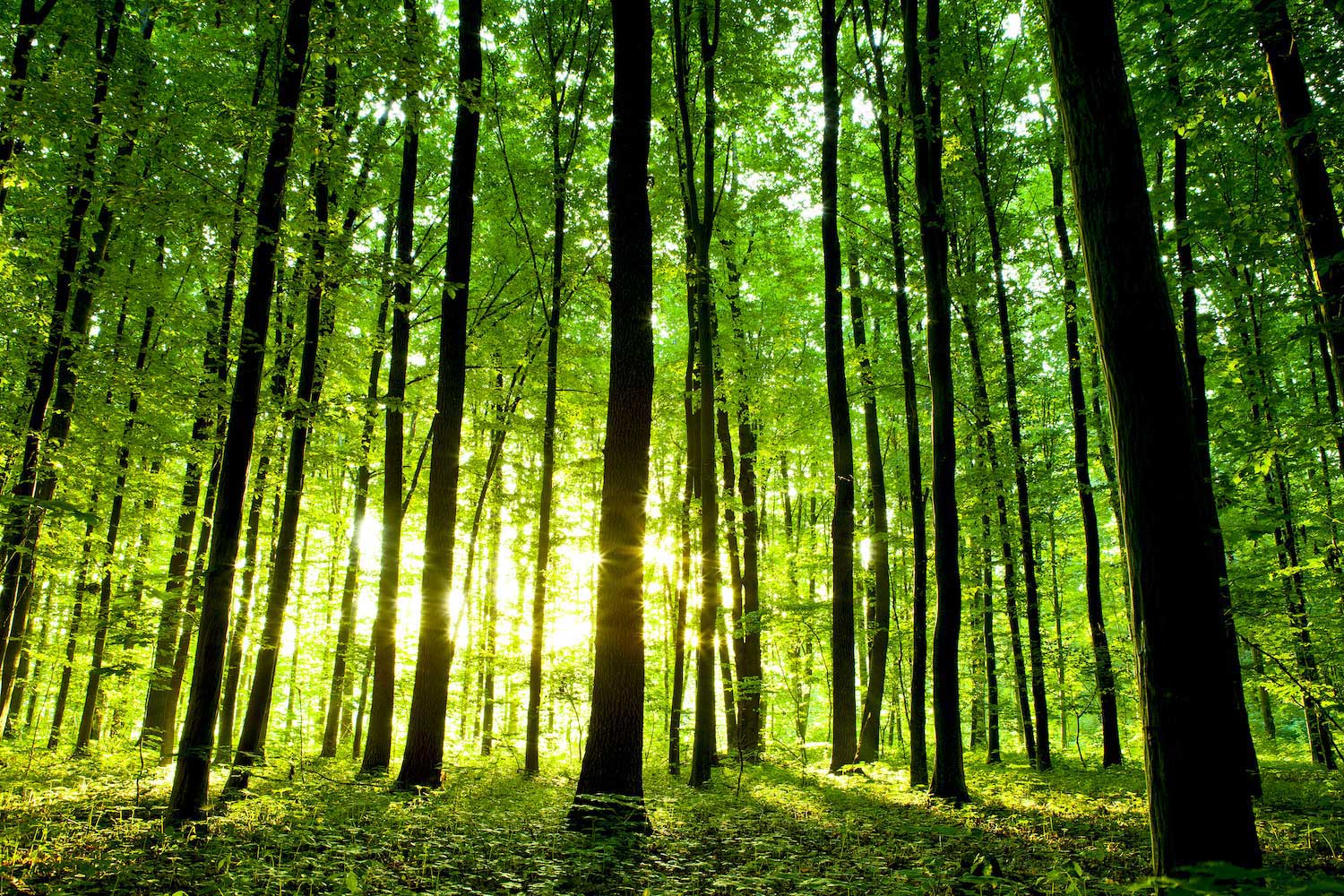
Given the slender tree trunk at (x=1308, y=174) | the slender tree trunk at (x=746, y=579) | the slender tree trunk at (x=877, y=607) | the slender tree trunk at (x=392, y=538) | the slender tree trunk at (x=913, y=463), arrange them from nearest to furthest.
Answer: the slender tree trunk at (x=1308, y=174)
the slender tree trunk at (x=913, y=463)
the slender tree trunk at (x=392, y=538)
the slender tree trunk at (x=877, y=607)
the slender tree trunk at (x=746, y=579)

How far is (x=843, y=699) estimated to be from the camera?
37.0ft

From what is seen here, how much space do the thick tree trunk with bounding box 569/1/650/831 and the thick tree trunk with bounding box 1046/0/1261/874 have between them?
3.98 metres

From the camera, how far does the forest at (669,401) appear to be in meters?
4.30

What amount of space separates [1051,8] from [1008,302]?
10.9 metres

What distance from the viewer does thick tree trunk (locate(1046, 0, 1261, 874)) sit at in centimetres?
320

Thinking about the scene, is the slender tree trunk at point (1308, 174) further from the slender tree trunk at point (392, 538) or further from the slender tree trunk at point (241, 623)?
the slender tree trunk at point (241, 623)

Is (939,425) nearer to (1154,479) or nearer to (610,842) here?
(1154,479)

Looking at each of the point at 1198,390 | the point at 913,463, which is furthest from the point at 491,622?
the point at 1198,390

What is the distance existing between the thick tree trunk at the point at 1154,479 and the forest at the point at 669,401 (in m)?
0.02

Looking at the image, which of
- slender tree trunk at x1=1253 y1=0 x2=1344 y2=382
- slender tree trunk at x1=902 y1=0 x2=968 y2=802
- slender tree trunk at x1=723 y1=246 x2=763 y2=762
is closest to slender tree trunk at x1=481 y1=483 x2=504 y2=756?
slender tree trunk at x1=723 y1=246 x2=763 y2=762

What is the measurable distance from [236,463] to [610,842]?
4661 millimetres

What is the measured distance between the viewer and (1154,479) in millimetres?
3428

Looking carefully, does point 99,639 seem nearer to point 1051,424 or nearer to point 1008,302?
point 1008,302

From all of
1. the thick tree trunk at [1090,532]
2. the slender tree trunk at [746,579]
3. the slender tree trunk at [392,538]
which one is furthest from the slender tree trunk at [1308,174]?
the slender tree trunk at [392,538]
